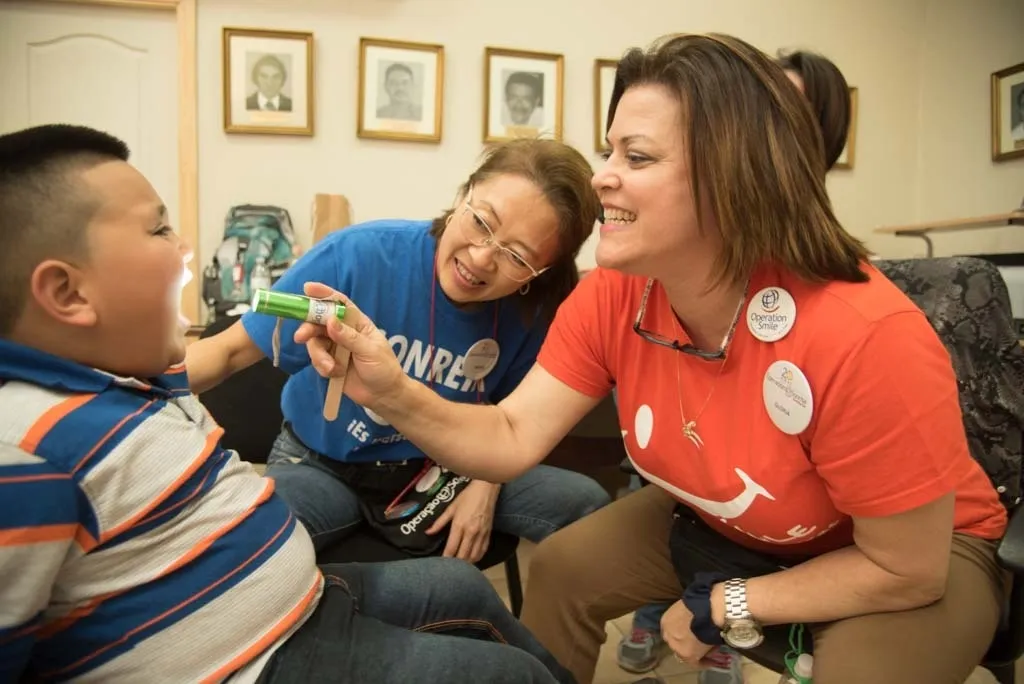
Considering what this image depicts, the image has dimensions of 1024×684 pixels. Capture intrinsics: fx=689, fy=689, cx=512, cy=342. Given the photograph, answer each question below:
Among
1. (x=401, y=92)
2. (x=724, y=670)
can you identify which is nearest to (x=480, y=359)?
(x=724, y=670)

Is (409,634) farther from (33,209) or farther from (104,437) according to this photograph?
(33,209)

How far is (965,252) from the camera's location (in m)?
3.40

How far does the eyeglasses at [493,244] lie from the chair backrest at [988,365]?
0.79 m

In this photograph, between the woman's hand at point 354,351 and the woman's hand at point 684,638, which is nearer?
the woman's hand at point 354,351

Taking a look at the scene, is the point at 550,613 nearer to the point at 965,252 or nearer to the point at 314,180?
the point at 314,180

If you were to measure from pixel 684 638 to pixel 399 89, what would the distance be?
2.67 m

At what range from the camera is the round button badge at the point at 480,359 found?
141cm

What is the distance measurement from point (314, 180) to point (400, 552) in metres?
2.20

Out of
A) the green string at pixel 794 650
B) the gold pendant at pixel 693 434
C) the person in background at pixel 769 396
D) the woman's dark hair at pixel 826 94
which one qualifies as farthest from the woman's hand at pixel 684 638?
the woman's dark hair at pixel 826 94

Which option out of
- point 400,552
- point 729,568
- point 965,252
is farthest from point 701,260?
point 965,252

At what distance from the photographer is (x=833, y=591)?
98cm

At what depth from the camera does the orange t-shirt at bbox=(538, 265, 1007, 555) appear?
0.90 m

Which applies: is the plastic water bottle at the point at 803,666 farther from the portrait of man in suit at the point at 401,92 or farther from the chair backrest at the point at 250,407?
the portrait of man in suit at the point at 401,92

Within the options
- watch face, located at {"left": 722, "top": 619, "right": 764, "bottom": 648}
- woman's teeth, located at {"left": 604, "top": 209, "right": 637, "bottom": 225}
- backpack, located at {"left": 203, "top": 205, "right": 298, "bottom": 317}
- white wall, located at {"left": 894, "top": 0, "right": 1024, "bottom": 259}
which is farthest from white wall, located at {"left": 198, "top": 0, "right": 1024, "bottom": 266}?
watch face, located at {"left": 722, "top": 619, "right": 764, "bottom": 648}
